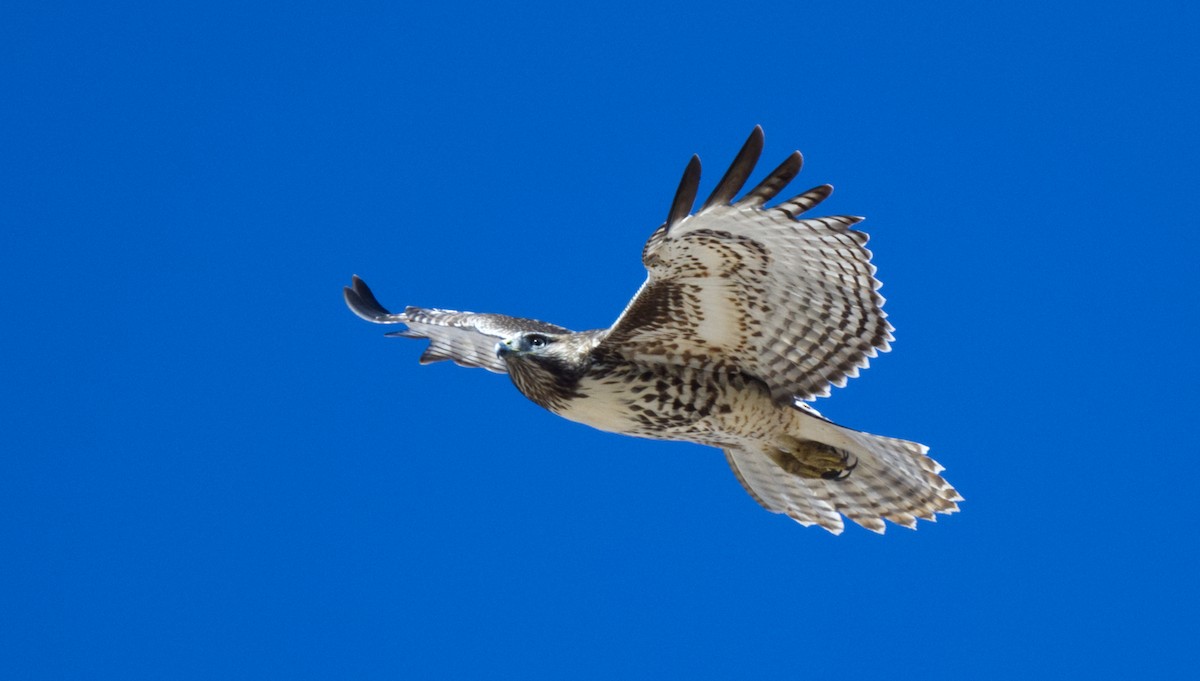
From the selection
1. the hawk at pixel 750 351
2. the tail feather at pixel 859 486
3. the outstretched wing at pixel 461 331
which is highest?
the outstretched wing at pixel 461 331

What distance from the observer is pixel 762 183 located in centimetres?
685

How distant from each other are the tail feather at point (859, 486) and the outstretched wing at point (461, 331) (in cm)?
124

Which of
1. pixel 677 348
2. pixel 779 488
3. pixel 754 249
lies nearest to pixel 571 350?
pixel 677 348

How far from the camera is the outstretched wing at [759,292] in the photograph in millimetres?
6906

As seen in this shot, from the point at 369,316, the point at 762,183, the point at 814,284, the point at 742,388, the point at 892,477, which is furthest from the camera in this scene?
the point at 369,316

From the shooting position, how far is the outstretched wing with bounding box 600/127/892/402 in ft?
22.7

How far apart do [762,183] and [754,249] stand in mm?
420

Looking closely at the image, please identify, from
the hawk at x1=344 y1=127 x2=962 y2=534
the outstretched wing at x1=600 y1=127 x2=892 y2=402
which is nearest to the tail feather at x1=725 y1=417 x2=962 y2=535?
the hawk at x1=344 y1=127 x2=962 y2=534

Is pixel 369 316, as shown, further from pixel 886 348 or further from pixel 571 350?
pixel 886 348

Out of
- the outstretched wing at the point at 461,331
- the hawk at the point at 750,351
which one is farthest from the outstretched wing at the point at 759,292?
the outstretched wing at the point at 461,331

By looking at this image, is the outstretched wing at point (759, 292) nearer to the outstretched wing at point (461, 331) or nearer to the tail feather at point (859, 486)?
the tail feather at point (859, 486)

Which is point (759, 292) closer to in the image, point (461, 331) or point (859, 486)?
point (859, 486)

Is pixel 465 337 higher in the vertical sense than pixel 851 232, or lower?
higher

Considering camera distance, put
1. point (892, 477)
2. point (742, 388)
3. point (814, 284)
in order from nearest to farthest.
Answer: point (814, 284), point (742, 388), point (892, 477)
